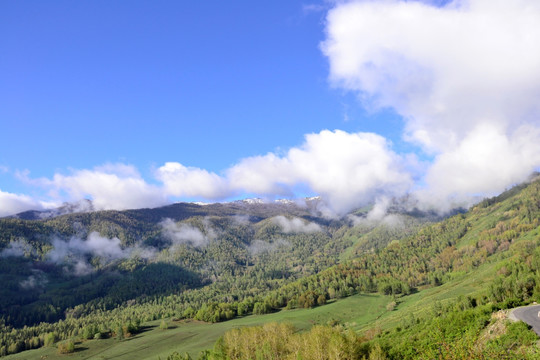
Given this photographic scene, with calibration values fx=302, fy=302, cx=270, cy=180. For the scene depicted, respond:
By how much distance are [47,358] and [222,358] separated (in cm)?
16696

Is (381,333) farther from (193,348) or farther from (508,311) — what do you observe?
(193,348)

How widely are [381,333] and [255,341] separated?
2459 inches

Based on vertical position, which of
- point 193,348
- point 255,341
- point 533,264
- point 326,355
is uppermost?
point 326,355

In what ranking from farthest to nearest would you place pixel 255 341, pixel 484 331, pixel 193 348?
pixel 193 348 → pixel 255 341 → pixel 484 331

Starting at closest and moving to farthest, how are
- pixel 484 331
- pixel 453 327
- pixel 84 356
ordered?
1. pixel 484 331
2. pixel 453 327
3. pixel 84 356

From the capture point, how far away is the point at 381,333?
13475cm

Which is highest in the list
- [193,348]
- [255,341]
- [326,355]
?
[326,355]

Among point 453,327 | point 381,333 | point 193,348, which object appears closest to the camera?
point 453,327

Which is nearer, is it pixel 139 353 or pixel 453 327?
pixel 453 327

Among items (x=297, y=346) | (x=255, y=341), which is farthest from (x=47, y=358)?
(x=297, y=346)

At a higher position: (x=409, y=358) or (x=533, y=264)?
(x=409, y=358)

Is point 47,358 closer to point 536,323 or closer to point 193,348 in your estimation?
point 193,348

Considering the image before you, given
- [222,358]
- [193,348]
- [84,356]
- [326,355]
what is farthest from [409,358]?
[84,356]

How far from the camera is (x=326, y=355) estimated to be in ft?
242
